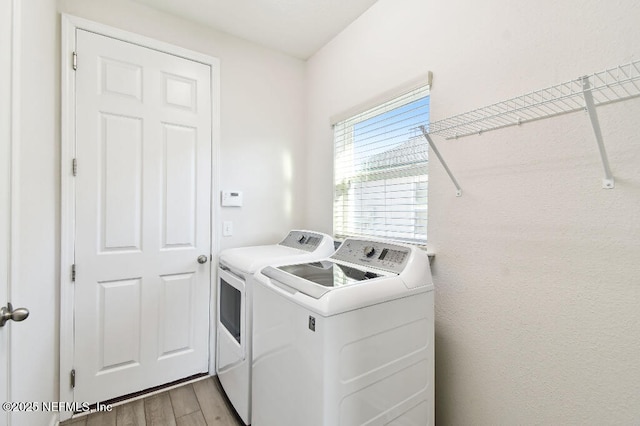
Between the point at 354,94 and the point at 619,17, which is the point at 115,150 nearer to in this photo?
the point at 354,94

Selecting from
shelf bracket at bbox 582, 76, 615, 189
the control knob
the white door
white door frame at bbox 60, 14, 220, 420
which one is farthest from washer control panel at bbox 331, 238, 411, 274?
white door frame at bbox 60, 14, 220, 420

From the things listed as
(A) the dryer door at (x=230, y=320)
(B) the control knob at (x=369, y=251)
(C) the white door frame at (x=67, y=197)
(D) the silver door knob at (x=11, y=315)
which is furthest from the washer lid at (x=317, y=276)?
(C) the white door frame at (x=67, y=197)

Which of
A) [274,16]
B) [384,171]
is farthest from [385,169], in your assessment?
[274,16]

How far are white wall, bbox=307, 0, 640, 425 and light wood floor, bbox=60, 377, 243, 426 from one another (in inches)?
51.4

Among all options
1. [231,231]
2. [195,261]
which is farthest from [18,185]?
[231,231]

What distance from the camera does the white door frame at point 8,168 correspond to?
0.88m

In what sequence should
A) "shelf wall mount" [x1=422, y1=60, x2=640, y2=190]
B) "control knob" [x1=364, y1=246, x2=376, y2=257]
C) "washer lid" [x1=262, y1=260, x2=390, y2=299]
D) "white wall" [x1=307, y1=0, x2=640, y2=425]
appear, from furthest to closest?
"control knob" [x1=364, y1=246, x2=376, y2=257], "washer lid" [x1=262, y1=260, x2=390, y2=299], "white wall" [x1=307, y1=0, x2=640, y2=425], "shelf wall mount" [x1=422, y1=60, x2=640, y2=190]

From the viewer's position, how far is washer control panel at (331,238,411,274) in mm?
1353

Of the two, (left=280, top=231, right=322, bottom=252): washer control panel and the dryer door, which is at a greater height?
(left=280, top=231, right=322, bottom=252): washer control panel

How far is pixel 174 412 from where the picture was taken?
5.60 feet

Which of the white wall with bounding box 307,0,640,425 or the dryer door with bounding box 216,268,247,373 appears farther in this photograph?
the dryer door with bounding box 216,268,247,373

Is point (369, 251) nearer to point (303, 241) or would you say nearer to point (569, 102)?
point (303, 241)

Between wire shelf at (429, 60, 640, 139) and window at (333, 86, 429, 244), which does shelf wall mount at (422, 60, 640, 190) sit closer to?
wire shelf at (429, 60, 640, 139)

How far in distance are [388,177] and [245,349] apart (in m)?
1.33
